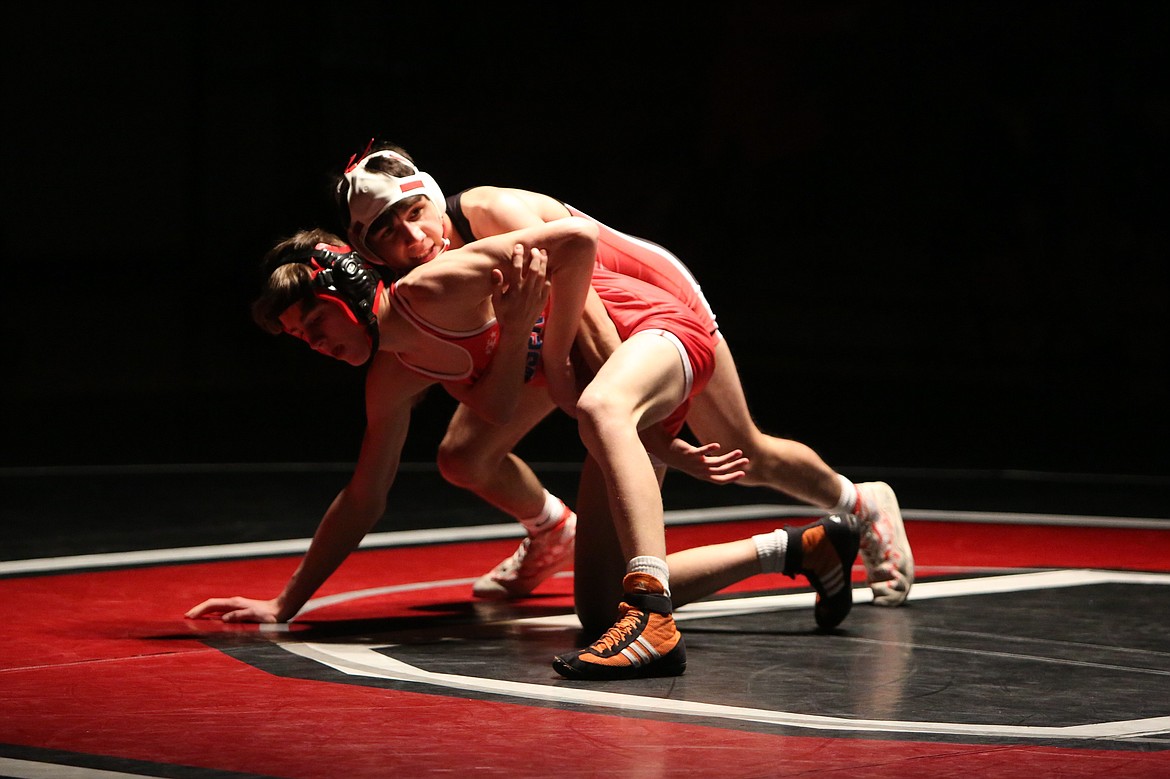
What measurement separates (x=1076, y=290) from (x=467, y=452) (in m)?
7.98

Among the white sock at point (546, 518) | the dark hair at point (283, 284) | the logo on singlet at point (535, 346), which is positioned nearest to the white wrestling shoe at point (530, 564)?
the white sock at point (546, 518)

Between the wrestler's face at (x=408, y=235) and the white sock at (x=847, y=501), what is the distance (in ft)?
3.84

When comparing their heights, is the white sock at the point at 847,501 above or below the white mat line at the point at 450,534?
above

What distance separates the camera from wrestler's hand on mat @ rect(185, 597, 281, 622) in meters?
3.84

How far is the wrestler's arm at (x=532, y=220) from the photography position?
357 centimetres

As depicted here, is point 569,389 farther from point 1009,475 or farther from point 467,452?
point 1009,475

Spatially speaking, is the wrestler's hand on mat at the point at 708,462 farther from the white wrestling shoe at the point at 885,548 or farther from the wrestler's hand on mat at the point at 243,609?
the wrestler's hand on mat at the point at 243,609

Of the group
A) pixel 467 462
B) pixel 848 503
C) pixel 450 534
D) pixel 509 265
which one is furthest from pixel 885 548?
pixel 450 534

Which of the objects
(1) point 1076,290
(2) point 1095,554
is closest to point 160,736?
(2) point 1095,554

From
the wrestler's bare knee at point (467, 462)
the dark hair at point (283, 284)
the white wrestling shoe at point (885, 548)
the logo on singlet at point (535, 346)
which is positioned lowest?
the white wrestling shoe at point (885, 548)

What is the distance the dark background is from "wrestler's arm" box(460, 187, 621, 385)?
721cm

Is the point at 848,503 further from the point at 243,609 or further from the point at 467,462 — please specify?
the point at 243,609

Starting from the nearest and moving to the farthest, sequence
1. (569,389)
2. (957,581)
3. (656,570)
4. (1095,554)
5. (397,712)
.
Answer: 1. (397,712)
2. (656,570)
3. (569,389)
4. (957,581)
5. (1095,554)

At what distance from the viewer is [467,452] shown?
4.19 metres
